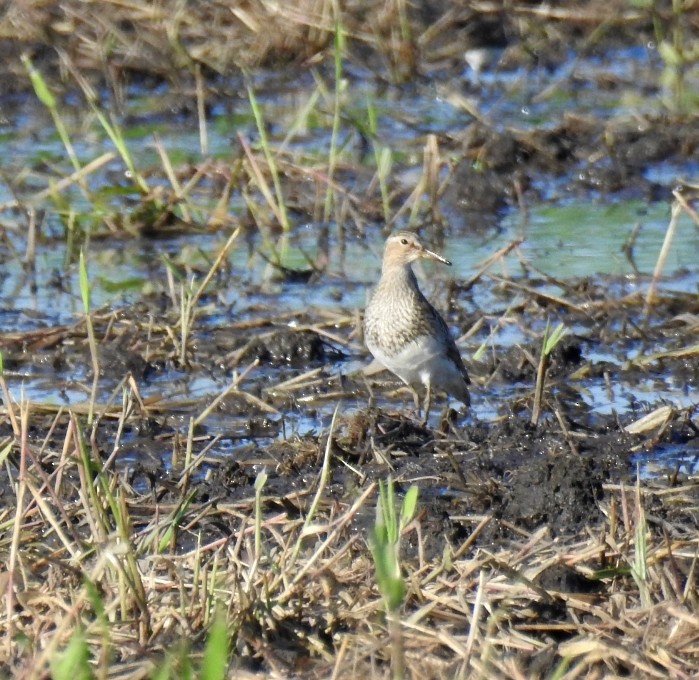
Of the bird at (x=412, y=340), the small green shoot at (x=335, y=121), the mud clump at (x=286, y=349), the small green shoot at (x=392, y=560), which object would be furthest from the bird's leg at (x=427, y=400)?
the small green shoot at (x=392, y=560)

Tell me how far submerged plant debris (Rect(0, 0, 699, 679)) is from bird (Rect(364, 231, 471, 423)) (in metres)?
0.19

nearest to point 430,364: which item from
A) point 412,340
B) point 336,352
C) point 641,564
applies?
point 412,340

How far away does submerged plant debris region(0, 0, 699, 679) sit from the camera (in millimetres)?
4246

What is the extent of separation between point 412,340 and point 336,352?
829 millimetres

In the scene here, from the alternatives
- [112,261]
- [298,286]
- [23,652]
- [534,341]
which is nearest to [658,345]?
[534,341]

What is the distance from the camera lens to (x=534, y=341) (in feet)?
24.9

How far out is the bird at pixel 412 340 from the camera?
6926 mm

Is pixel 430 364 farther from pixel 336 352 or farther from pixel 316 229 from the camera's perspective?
pixel 316 229

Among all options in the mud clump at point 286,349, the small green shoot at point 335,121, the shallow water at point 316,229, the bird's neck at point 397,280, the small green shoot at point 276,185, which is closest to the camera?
the bird's neck at point 397,280

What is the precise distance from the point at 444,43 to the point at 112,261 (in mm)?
4866

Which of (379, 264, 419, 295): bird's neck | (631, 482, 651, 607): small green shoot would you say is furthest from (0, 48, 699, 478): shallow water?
(631, 482, 651, 607): small green shoot

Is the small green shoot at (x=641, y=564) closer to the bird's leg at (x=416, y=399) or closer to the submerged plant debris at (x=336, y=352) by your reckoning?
the submerged plant debris at (x=336, y=352)

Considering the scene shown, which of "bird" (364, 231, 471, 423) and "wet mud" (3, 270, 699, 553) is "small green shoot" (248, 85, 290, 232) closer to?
"wet mud" (3, 270, 699, 553)

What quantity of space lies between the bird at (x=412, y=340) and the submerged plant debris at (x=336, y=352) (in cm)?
19
